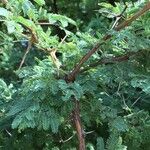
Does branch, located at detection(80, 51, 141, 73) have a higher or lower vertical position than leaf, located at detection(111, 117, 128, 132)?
higher

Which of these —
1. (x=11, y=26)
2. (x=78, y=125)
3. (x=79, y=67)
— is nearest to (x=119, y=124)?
(x=78, y=125)

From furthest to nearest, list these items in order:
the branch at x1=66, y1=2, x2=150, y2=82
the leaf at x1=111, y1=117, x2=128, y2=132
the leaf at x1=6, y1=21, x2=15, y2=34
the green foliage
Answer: the leaf at x1=111, y1=117, x2=128, y2=132, the green foliage, the branch at x1=66, y1=2, x2=150, y2=82, the leaf at x1=6, y1=21, x2=15, y2=34

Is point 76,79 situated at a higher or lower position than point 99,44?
lower

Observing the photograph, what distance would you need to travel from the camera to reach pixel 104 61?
2.25 meters

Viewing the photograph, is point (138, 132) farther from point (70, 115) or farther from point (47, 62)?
point (47, 62)

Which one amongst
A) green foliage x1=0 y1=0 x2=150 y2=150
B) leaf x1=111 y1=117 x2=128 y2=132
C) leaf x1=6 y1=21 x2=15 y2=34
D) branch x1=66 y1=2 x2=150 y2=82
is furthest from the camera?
leaf x1=111 y1=117 x2=128 y2=132

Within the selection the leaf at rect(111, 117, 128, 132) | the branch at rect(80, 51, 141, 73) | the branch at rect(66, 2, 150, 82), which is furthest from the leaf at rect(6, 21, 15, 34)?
the leaf at rect(111, 117, 128, 132)

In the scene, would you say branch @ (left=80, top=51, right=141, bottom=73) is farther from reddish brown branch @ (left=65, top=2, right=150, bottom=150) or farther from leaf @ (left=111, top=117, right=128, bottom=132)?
leaf @ (left=111, top=117, right=128, bottom=132)

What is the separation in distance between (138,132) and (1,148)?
96 centimetres

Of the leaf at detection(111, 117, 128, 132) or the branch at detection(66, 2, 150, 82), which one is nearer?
the branch at detection(66, 2, 150, 82)

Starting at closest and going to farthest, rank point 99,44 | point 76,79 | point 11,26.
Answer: point 11,26, point 99,44, point 76,79

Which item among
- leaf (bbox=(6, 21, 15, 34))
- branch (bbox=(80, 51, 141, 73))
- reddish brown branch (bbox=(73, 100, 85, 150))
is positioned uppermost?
leaf (bbox=(6, 21, 15, 34))

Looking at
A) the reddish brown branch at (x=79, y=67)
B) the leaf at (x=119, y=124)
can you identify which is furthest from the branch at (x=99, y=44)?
the leaf at (x=119, y=124)

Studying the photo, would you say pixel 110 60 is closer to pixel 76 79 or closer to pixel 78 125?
pixel 76 79
